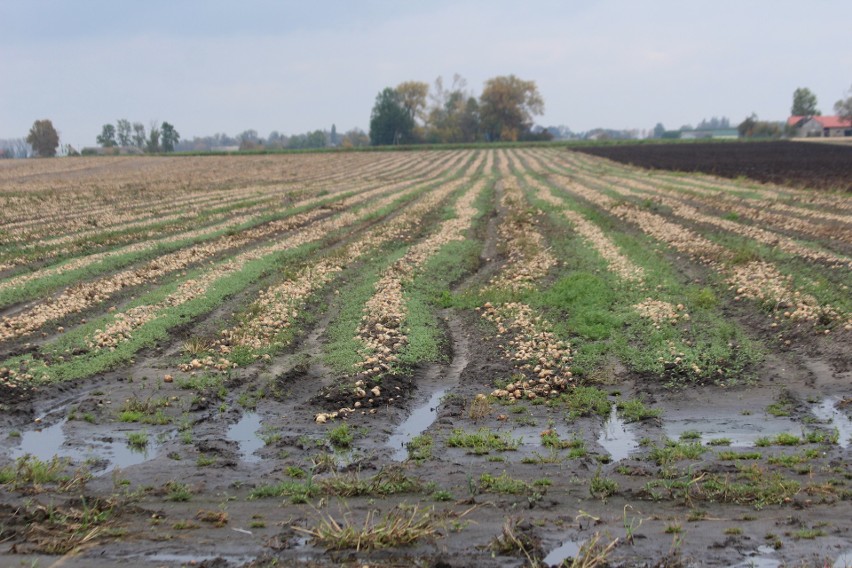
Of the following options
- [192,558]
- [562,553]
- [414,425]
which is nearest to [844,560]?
[562,553]

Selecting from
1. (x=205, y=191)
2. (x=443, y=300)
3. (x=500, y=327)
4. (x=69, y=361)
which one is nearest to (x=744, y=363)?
(x=500, y=327)

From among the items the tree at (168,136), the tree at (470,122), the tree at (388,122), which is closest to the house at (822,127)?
the tree at (470,122)

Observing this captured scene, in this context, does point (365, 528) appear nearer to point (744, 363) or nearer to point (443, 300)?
point (744, 363)

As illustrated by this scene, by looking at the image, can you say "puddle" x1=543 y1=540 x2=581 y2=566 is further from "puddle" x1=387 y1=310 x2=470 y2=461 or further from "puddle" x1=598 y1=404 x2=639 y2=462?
"puddle" x1=387 y1=310 x2=470 y2=461

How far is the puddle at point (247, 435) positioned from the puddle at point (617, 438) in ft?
12.8

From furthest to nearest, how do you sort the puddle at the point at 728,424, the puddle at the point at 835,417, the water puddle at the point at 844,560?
the puddle at the point at 728,424 → the puddle at the point at 835,417 → the water puddle at the point at 844,560

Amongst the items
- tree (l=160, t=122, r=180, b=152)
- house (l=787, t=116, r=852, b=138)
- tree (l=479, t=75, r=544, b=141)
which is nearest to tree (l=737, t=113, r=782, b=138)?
house (l=787, t=116, r=852, b=138)

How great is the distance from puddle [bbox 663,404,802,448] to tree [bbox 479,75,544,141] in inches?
4922

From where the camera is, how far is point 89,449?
25.3ft

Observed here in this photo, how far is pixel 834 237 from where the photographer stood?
17.6 m

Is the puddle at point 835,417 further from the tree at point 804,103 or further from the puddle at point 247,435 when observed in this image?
the tree at point 804,103

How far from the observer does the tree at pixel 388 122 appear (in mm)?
130750

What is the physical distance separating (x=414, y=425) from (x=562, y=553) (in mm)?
3328

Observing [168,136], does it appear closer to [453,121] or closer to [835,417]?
[453,121]
